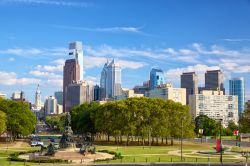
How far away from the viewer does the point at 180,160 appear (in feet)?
226

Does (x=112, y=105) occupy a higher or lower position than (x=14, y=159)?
higher

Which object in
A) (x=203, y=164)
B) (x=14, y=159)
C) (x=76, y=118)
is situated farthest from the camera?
(x=76, y=118)

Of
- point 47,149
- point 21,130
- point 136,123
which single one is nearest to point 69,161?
point 47,149

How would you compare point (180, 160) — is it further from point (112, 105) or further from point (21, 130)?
point (21, 130)

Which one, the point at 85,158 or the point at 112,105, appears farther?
the point at 112,105

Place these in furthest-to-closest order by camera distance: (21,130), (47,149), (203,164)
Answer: (21,130)
(47,149)
(203,164)

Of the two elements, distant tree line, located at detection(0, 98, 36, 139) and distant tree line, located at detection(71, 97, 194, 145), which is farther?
A: distant tree line, located at detection(0, 98, 36, 139)

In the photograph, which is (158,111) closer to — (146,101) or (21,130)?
(146,101)

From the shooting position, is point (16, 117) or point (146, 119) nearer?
point (146, 119)

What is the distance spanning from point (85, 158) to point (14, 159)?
36.9 feet

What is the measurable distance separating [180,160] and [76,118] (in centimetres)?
8831

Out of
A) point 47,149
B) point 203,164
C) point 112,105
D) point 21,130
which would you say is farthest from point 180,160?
point 21,130

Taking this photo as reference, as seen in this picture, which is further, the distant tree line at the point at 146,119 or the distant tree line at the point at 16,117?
the distant tree line at the point at 16,117

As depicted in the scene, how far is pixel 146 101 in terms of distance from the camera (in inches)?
4557
